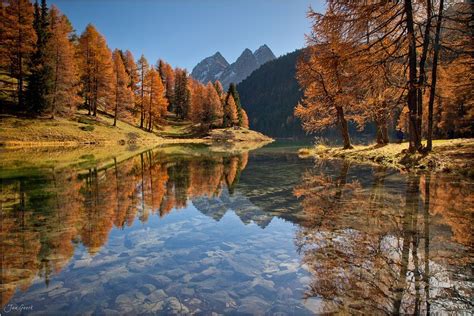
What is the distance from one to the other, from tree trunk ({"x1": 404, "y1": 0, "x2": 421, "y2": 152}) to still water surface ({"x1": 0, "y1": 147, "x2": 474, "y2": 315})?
238 inches

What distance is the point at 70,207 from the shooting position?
844 cm

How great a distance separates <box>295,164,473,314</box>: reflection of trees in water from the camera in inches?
145

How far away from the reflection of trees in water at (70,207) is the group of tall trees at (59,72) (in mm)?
28853

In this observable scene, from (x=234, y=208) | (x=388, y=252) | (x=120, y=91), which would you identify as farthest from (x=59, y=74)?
(x=388, y=252)

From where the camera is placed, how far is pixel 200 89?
257 ft

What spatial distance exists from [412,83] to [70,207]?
15320 millimetres

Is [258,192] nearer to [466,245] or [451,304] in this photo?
[466,245]

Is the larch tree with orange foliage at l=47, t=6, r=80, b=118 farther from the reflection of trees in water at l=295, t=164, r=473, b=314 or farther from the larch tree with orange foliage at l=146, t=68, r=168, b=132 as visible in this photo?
the reflection of trees in water at l=295, t=164, r=473, b=314

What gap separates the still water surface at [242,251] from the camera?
12.5ft

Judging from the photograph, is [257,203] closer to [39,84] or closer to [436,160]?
[436,160]

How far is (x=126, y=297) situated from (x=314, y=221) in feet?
14.6

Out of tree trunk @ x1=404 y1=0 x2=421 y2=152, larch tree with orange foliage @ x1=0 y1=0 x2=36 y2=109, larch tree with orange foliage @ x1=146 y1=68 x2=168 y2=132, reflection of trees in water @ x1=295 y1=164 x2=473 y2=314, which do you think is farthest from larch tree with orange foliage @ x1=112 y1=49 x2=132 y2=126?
reflection of trees in water @ x1=295 y1=164 x2=473 y2=314

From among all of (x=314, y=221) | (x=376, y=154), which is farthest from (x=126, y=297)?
(x=376, y=154)

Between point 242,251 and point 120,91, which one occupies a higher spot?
point 120,91
